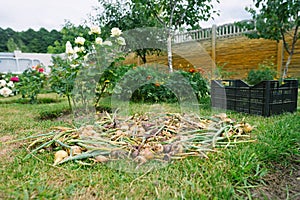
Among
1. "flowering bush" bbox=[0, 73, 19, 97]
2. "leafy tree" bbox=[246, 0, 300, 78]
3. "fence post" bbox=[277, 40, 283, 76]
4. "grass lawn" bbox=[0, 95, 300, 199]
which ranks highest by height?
"leafy tree" bbox=[246, 0, 300, 78]

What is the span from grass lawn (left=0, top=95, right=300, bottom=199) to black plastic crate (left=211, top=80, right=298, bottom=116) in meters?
0.74

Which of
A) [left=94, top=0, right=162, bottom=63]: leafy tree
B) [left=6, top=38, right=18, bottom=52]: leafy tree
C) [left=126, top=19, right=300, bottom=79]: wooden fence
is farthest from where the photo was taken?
[left=6, top=38, right=18, bottom=52]: leafy tree

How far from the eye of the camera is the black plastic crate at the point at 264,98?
1.82 metres

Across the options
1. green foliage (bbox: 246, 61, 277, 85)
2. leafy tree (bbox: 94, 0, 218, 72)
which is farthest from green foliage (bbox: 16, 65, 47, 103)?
green foliage (bbox: 246, 61, 277, 85)

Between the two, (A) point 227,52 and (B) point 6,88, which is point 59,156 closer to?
(B) point 6,88

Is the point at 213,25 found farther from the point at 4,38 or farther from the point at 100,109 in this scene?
the point at 4,38

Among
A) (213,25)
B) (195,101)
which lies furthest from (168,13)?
(213,25)

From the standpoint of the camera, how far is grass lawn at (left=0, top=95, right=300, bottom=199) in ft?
2.46

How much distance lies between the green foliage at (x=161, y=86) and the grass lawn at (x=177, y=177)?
1.99 metres

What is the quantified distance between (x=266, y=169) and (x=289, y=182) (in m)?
0.09

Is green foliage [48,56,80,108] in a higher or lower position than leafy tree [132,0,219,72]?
lower

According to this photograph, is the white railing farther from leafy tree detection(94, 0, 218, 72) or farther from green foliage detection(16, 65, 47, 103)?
green foliage detection(16, 65, 47, 103)

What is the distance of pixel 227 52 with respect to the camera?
6.29 metres

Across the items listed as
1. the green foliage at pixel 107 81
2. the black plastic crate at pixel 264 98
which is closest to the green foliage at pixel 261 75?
the black plastic crate at pixel 264 98
